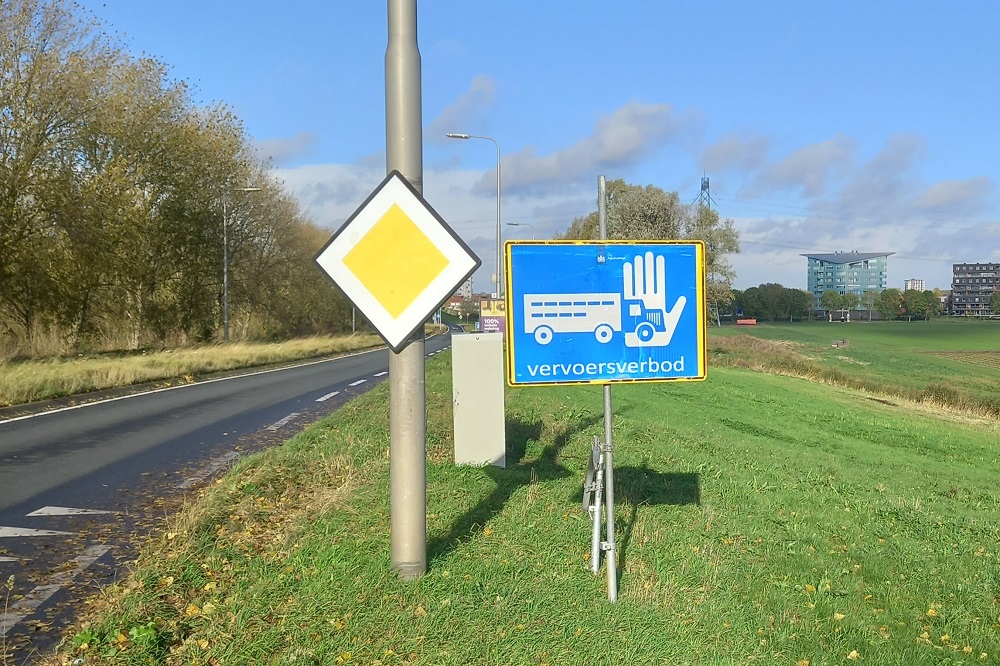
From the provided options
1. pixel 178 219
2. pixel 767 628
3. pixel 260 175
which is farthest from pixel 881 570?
pixel 260 175

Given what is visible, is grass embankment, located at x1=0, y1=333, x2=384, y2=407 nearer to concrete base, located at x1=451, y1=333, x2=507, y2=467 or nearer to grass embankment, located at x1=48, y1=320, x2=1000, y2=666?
grass embankment, located at x1=48, y1=320, x2=1000, y2=666

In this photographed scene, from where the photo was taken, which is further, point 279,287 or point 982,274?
point 982,274

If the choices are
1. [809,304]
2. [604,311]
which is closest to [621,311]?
[604,311]

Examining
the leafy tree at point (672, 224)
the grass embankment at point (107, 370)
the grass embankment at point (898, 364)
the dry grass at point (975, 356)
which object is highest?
the leafy tree at point (672, 224)

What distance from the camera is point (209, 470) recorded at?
8336 mm

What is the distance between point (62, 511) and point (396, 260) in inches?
161

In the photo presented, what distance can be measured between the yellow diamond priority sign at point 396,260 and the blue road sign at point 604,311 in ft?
1.57

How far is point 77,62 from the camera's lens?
24.6 meters

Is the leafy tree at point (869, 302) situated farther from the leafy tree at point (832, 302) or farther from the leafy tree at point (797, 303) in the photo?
the leafy tree at point (797, 303)

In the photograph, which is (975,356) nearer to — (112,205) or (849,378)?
(849,378)

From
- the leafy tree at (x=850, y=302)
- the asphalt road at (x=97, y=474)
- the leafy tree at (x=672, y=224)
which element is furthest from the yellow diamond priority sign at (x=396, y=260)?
the leafy tree at (x=850, y=302)

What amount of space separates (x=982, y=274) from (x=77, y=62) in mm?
191130

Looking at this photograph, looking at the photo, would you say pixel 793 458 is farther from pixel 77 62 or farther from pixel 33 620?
pixel 77 62

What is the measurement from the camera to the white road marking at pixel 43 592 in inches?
163
